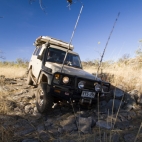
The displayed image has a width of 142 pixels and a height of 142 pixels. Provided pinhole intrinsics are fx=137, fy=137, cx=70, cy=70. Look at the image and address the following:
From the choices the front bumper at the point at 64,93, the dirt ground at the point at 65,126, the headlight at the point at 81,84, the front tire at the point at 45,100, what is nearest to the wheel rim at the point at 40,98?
the front tire at the point at 45,100

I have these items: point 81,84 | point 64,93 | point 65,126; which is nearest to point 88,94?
point 81,84

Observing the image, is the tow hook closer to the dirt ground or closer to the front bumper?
the front bumper

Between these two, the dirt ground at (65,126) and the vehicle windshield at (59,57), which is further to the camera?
the vehicle windshield at (59,57)

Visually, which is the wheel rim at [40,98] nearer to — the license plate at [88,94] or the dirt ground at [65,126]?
the dirt ground at [65,126]

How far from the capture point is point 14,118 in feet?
9.96

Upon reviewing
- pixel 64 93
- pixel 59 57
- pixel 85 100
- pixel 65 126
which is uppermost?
pixel 59 57

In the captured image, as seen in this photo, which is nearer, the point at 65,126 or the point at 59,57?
the point at 65,126

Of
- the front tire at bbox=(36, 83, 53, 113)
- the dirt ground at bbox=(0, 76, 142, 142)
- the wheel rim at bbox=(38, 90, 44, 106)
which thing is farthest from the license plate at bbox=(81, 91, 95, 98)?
the wheel rim at bbox=(38, 90, 44, 106)

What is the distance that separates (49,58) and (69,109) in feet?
5.70

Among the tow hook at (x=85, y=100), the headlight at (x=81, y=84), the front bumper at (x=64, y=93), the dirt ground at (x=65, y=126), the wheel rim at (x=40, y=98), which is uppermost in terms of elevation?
the headlight at (x=81, y=84)

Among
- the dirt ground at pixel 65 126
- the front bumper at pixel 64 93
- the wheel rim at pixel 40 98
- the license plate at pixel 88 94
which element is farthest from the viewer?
the wheel rim at pixel 40 98

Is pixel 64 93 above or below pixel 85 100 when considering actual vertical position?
above

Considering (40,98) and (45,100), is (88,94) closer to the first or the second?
(45,100)

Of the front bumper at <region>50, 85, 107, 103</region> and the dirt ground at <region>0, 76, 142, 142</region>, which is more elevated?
the front bumper at <region>50, 85, 107, 103</region>
